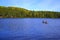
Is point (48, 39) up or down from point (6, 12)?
up

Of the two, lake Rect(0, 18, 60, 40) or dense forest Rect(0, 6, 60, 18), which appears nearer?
lake Rect(0, 18, 60, 40)

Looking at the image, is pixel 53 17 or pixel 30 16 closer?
pixel 53 17

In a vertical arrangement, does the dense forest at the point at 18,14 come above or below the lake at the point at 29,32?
below

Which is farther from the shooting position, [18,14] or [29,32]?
[18,14]

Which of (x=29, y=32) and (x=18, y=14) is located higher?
(x=29, y=32)

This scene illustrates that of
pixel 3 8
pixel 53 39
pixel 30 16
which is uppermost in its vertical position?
pixel 53 39

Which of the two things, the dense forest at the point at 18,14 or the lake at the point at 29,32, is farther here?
the dense forest at the point at 18,14

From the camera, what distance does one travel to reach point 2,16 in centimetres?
7306

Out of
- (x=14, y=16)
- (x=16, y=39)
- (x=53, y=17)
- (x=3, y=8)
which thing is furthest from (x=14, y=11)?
(x=16, y=39)

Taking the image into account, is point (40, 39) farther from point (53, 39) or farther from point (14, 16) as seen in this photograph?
point (14, 16)

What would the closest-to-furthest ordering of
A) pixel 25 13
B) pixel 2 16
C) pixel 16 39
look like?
1. pixel 16 39
2. pixel 2 16
3. pixel 25 13

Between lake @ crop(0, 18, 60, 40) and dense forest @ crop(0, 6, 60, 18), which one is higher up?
lake @ crop(0, 18, 60, 40)

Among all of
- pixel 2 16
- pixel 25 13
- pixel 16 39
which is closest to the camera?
pixel 16 39

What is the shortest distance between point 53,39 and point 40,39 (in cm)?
121
